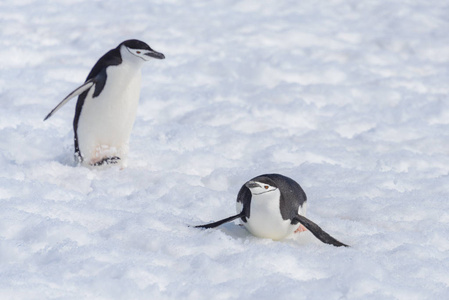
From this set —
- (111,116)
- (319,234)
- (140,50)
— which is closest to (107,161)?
(111,116)

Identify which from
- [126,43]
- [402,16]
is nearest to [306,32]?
[402,16]

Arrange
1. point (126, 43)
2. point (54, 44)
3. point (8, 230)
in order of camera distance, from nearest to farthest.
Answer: point (8, 230)
point (126, 43)
point (54, 44)

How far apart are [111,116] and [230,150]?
954 millimetres

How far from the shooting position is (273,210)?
8.50ft

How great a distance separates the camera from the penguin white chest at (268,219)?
2.57 meters

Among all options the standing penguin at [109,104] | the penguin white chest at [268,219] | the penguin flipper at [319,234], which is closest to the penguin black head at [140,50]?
the standing penguin at [109,104]

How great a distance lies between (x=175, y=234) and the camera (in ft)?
8.90

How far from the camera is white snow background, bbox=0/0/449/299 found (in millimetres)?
2379

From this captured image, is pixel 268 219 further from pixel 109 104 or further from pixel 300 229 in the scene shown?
pixel 109 104

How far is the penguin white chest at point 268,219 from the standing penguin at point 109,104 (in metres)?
1.24

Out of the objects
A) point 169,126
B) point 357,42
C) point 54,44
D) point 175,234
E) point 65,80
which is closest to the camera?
point 175,234

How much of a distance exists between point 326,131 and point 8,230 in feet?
9.57

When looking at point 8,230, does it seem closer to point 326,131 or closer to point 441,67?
point 326,131

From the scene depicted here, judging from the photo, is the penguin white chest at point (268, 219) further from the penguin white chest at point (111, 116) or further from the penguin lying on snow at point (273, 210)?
the penguin white chest at point (111, 116)
